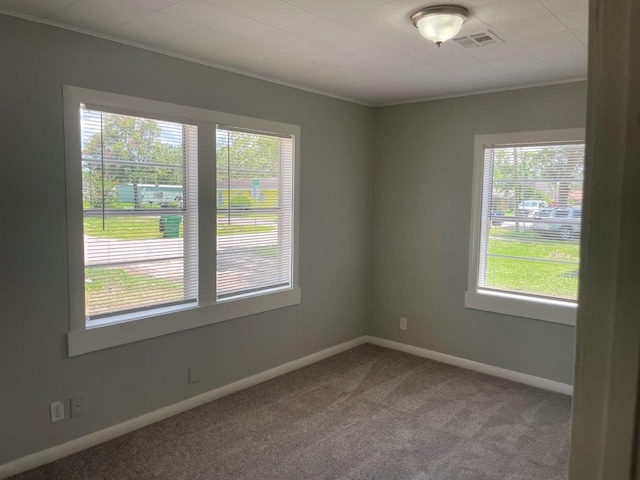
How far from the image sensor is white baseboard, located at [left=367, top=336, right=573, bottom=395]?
3.88 metres

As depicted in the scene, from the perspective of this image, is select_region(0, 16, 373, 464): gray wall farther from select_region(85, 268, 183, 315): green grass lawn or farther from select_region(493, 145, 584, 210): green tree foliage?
select_region(493, 145, 584, 210): green tree foliage

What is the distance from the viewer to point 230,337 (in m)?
3.70

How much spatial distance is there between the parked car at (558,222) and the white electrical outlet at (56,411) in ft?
12.1

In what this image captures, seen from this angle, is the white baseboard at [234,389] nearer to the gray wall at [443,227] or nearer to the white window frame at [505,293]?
the gray wall at [443,227]

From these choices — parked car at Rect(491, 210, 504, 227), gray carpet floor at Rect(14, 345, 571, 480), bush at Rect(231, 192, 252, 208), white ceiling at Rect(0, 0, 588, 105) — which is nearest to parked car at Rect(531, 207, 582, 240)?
parked car at Rect(491, 210, 504, 227)

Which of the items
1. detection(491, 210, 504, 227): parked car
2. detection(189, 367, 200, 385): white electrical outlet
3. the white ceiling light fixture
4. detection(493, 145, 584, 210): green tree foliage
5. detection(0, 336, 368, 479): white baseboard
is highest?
the white ceiling light fixture

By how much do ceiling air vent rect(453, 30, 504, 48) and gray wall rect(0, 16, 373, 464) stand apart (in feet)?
5.24

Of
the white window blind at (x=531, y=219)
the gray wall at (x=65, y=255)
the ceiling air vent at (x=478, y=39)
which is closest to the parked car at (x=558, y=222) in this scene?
the white window blind at (x=531, y=219)

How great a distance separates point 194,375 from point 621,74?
11.4 feet

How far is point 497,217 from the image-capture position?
4.15 meters

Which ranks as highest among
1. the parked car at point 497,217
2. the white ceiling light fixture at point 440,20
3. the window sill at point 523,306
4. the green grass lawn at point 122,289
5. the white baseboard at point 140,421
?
the white ceiling light fixture at point 440,20

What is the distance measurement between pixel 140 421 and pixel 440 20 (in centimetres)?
303

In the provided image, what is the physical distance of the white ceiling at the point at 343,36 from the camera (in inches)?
91.6

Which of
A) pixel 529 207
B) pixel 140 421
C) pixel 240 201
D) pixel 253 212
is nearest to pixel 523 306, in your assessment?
pixel 529 207
